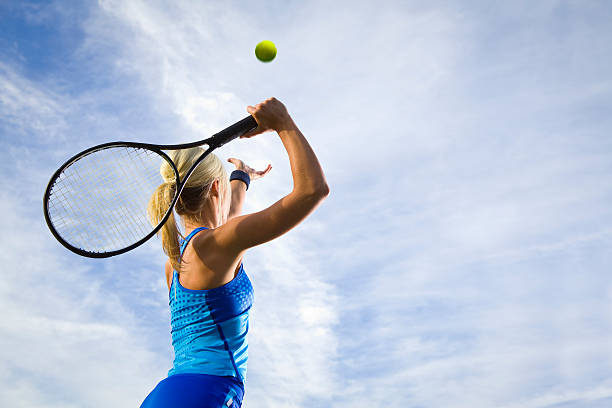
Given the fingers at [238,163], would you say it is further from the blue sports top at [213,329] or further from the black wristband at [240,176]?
the blue sports top at [213,329]

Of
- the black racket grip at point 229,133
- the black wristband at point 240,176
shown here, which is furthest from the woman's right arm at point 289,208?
the black wristband at point 240,176

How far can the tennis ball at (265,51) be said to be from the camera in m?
4.67

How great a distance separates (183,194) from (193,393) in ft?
4.22

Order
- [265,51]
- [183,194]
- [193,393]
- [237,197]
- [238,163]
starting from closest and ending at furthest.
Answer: [193,393] < [183,194] < [265,51] < [237,197] < [238,163]

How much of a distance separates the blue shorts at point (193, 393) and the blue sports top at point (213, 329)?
67mm

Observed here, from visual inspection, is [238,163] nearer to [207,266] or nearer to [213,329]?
[207,266]

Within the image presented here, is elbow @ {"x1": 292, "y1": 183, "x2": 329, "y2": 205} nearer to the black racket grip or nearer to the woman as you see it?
the woman

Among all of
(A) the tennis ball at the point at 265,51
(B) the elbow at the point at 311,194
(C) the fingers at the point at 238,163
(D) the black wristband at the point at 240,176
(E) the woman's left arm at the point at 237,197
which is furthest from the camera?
(C) the fingers at the point at 238,163

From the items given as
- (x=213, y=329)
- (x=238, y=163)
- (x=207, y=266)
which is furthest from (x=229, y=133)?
(x=238, y=163)

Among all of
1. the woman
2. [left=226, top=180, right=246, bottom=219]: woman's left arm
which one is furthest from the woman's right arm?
[left=226, top=180, right=246, bottom=219]: woman's left arm

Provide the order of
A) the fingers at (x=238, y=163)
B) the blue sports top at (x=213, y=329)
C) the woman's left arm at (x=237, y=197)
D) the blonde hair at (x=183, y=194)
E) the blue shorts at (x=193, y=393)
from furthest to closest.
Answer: the fingers at (x=238, y=163), the woman's left arm at (x=237, y=197), the blonde hair at (x=183, y=194), the blue sports top at (x=213, y=329), the blue shorts at (x=193, y=393)

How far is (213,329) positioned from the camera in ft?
9.89

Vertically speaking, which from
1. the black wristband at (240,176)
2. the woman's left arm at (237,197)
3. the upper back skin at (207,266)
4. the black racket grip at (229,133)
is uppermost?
the black wristband at (240,176)

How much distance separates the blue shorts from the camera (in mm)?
2658
